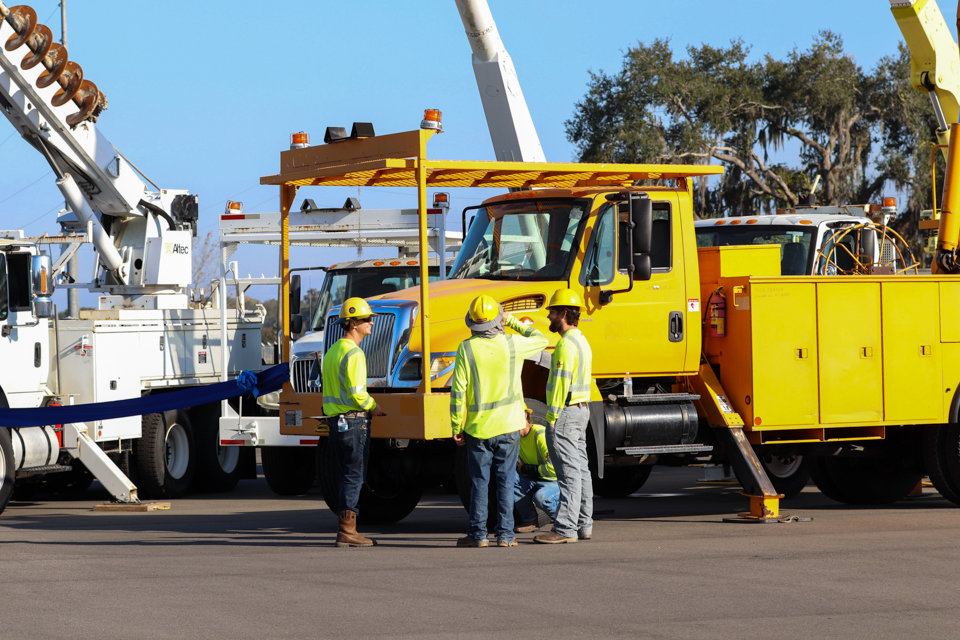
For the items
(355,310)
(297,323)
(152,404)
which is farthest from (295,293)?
(355,310)

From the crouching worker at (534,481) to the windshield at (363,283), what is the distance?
4.84m

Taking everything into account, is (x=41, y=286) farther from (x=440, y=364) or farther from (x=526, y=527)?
(x=526, y=527)

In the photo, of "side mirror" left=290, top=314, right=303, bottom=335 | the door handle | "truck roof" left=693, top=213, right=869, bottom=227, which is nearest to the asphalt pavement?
the door handle

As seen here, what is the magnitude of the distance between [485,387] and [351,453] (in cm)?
122

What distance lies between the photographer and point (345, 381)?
9867 millimetres

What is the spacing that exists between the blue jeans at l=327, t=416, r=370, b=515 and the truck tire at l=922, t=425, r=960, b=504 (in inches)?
220

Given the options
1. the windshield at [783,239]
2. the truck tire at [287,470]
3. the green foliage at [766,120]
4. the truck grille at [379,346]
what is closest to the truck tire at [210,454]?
the truck tire at [287,470]

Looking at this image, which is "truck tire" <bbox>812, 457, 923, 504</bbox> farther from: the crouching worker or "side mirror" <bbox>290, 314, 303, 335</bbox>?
"side mirror" <bbox>290, 314, 303, 335</bbox>

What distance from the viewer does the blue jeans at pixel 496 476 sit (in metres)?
9.59

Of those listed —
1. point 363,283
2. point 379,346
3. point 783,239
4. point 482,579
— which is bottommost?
point 482,579

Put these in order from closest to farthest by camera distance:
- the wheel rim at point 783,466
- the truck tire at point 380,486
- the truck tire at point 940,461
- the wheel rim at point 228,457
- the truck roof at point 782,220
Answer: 1. the truck tire at point 380,486
2. the truck tire at point 940,461
3. the wheel rim at point 783,466
4. the truck roof at point 782,220
5. the wheel rim at point 228,457

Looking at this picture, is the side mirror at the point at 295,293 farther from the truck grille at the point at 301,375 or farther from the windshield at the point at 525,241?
the windshield at the point at 525,241

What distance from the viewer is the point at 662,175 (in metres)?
11.6

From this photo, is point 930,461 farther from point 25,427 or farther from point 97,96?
point 97,96
